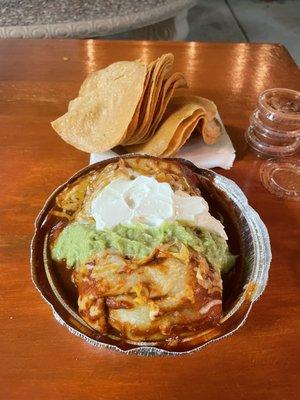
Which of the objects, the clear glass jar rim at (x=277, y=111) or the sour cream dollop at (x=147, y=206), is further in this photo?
the clear glass jar rim at (x=277, y=111)

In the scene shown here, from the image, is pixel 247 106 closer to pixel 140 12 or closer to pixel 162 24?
pixel 140 12

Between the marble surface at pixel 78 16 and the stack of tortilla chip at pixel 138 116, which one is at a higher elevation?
the stack of tortilla chip at pixel 138 116

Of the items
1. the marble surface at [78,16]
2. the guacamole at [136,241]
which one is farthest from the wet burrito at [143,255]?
the marble surface at [78,16]

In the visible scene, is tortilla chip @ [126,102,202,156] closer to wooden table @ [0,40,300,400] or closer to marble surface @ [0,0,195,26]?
wooden table @ [0,40,300,400]

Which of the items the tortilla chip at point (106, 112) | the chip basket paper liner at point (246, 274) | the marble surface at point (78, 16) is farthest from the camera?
the marble surface at point (78, 16)

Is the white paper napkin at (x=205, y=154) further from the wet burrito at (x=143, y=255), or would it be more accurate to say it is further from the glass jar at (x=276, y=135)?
the wet burrito at (x=143, y=255)

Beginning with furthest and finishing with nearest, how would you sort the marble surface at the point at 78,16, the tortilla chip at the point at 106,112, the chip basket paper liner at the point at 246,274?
the marble surface at the point at 78,16
the tortilla chip at the point at 106,112
the chip basket paper liner at the point at 246,274

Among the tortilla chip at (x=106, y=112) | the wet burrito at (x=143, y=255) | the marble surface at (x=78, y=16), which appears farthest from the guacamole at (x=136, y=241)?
the marble surface at (x=78, y=16)
